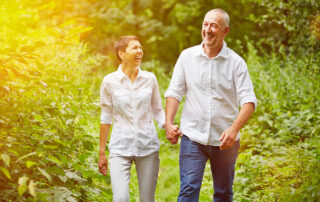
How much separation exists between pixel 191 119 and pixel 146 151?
1.76 ft

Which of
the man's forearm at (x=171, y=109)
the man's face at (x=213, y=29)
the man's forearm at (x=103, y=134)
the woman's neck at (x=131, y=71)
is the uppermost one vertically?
the man's face at (x=213, y=29)

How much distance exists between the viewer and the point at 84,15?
15562mm

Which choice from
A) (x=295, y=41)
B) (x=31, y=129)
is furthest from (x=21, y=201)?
(x=295, y=41)

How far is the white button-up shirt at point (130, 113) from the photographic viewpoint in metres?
4.23

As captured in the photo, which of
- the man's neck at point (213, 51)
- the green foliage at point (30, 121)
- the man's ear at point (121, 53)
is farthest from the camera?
the man's ear at point (121, 53)

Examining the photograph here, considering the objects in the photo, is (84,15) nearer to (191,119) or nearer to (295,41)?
(295,41)

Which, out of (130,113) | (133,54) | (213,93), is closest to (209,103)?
(213,93)

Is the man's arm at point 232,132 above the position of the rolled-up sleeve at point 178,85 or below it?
below

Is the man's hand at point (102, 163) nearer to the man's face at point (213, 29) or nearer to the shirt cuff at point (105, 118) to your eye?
the shirt cuff at point (105, 118)

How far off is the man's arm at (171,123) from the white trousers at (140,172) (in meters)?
0.27

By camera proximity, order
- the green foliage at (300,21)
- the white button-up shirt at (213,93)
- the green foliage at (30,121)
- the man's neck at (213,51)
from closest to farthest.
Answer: the green foliage at (30,121), the white button-up shirt at (213,93), the man's neck at (213,51), the green foliage at (300,21)

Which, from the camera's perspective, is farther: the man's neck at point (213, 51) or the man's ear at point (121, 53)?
the man's ear at point (121, 53)

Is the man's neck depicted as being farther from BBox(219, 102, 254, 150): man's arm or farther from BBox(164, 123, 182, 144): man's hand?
BBox(164, 123, 182, 144): man's hand

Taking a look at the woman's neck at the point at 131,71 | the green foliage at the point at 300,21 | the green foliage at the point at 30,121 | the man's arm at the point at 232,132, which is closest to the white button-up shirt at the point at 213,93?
the man's arm at the point at 232,132
